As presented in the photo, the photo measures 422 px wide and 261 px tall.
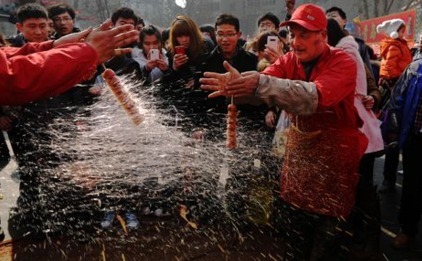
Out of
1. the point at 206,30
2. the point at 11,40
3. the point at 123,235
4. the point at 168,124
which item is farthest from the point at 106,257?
the point at 206,30

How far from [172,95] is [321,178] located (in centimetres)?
237

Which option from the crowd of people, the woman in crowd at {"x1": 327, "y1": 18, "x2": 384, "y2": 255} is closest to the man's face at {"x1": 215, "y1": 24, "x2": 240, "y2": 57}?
the crowd of people

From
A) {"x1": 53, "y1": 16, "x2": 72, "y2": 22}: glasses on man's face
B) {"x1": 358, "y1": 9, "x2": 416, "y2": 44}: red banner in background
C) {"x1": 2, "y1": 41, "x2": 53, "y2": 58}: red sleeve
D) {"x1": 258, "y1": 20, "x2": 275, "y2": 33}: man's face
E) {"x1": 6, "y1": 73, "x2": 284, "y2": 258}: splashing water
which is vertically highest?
{"x1": 53, "y1": 16, "x2": 72, "y2": 22}: glasses on man's face

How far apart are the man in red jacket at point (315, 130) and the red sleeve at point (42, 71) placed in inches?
33.6

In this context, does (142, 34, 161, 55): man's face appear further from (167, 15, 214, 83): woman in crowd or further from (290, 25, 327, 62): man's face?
(290, 25, 327, 62): man's face

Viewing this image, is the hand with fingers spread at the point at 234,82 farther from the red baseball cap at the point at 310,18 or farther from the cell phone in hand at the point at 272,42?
the cell phone in hand at the point at 272,42

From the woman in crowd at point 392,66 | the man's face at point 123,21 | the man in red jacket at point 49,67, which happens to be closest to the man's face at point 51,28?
the man's face at point 123,21

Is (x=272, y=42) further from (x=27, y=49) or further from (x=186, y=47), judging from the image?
(x=27, y=49)

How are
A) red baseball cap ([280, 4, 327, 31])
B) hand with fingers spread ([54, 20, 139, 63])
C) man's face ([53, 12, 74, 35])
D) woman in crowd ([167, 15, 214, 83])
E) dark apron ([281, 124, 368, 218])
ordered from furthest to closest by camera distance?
1. man's face ([53, 12, 74, 35])
2. woman in crowd ([167, 15, 214, 83])
3. dark apron ([281, 124, 368, 218])
4. red baseball cap ([280, 4, 327, 31])
5. hand with fingers spread ([54, 20, 139, 63])

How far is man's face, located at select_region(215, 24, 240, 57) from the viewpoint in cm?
455

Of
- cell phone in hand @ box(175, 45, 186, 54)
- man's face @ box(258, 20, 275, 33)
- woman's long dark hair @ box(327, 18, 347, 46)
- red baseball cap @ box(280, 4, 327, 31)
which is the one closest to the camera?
red baseball cap @ box(280, 4, 327, 31)

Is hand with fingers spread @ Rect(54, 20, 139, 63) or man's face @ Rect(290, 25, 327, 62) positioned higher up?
hand with fingers spread @ Rect(54, 20, 139, 63)

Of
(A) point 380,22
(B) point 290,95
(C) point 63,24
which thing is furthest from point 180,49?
(A) point 380,22

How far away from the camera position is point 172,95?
468cm
